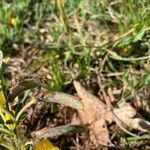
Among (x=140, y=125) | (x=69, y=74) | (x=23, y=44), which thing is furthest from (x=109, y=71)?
(x=23, y=44)

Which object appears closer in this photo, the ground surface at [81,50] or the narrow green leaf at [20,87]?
the narrow green leaf at [20,87]

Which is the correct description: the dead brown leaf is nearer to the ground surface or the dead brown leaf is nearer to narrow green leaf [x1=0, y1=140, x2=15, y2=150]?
the ground surface

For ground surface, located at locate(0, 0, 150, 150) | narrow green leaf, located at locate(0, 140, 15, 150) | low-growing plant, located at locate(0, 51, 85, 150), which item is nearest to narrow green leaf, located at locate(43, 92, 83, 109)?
low-growing plant, located at locate(0, 51, 85, 150)

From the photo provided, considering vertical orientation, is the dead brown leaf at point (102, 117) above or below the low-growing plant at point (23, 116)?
below

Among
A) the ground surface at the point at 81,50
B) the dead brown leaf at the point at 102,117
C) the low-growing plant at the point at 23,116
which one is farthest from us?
the ground surface at the point at 81,50

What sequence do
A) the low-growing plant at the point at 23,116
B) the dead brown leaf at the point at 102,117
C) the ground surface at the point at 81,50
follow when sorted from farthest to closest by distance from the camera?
the ground surface at the point at 81,50
the dead brown leaf at the point at 102,117
the low-growing plant at the point at 23,116

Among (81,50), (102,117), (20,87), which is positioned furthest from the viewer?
(81,50)

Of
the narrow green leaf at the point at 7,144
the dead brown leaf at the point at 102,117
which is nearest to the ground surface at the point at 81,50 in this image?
the dead brown leaf at the point at 102,117

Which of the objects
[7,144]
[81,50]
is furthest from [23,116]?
[81,50]

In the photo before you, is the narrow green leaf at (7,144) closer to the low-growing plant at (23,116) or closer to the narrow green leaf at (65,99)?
the low-growing plant at (23,116)

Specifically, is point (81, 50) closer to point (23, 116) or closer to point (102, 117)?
point (102, 117)

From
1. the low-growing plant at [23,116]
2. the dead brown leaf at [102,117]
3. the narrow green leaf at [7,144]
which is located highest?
the low-growing plant at [23,116]
